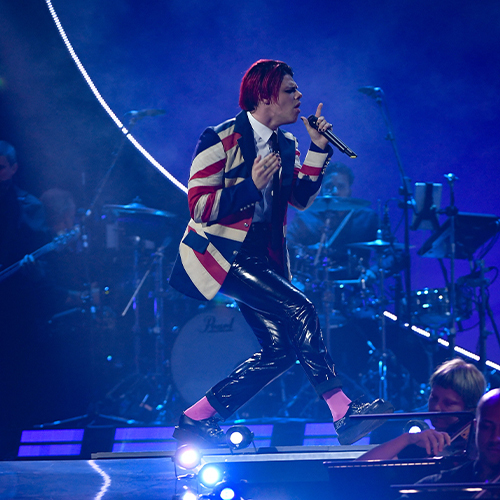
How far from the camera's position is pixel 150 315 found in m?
4.96

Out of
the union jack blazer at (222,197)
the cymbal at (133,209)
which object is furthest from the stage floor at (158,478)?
the cymbal at (133,209)

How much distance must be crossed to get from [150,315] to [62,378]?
3.03 ft

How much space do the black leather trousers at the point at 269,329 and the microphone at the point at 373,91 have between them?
3161mm

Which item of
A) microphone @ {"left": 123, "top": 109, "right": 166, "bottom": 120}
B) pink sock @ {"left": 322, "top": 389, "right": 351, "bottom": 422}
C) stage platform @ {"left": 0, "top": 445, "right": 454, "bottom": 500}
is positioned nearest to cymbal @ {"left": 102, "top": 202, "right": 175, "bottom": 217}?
microphone @ {"left": 123, "top": 109, "right": 166, "bottom": 120}

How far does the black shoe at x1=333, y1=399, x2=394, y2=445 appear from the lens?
2064 mm

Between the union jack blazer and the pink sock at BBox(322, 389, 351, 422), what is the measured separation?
1.76 ft

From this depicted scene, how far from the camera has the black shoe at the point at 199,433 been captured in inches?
87.8

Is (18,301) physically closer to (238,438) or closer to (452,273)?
(238,438)

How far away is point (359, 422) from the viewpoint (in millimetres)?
2064

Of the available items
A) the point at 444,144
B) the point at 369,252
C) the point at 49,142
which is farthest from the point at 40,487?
the point at 444,144

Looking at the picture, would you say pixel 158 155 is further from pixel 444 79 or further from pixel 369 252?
pixel 444 79

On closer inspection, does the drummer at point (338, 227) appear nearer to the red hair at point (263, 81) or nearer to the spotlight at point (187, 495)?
the red hair at point (263, 81)

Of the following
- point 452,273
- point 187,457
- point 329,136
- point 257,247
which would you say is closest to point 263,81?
point 329,136

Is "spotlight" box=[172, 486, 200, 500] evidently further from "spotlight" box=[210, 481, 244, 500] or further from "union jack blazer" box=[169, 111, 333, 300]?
"union jack blazer" box=[169, 111, 333, 300]
